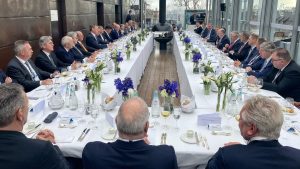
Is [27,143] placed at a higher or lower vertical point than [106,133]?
higher

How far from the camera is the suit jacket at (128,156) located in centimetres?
154

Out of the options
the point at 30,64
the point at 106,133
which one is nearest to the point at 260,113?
the point at 106,133

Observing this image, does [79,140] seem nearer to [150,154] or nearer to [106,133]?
[106,133]

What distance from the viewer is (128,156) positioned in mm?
1543

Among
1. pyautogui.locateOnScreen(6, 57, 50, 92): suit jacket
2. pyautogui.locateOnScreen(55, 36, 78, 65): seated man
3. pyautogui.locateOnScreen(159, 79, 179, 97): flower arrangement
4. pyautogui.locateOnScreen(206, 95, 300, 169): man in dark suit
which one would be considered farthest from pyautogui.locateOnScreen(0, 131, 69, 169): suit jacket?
pyautogui.locateOnScreen(55, 36, 78, 65): seated man

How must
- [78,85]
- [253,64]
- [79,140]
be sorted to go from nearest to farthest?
1. [79,140]
2. [78,85]
3. [253,64]

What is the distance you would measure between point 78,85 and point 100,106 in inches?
30.1

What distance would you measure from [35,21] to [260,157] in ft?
17.6

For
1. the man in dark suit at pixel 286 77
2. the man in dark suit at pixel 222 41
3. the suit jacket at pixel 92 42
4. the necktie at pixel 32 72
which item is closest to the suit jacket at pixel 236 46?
the man in dark suit at pixel 222 41

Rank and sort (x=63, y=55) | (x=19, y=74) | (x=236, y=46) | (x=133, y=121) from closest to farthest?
(x=133, y=121)
(x=19, y=74)
(x=63, y=55)
(x=236, y=46)

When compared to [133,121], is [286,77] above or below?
below

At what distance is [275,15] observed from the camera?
7242mm

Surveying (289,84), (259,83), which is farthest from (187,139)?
(289,84)

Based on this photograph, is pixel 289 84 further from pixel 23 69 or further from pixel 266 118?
pixel 23 69
